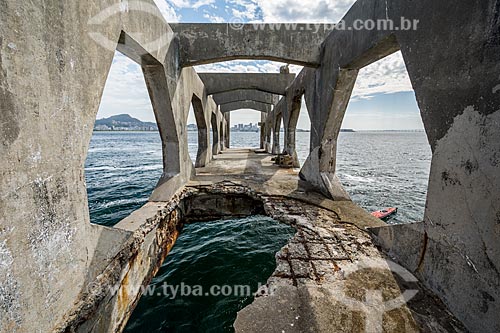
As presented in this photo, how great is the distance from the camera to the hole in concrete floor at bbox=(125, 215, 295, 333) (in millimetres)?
3740

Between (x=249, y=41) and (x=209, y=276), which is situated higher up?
(x=249, y=41)

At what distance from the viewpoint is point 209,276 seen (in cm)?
498

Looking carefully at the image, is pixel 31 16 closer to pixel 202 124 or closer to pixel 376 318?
pixel 376 318

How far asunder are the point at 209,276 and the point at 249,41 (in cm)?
606

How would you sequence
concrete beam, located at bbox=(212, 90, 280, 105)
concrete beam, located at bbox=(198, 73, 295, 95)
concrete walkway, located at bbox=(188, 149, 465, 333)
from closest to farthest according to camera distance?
1. concrete walkway, located at bbox=(188, 149, 465, 333)
2. concrete beam, located at bbox=(198, 73, 295, 95)
3. concrete beam, located at bbox=(212, 90, 280, 105)
